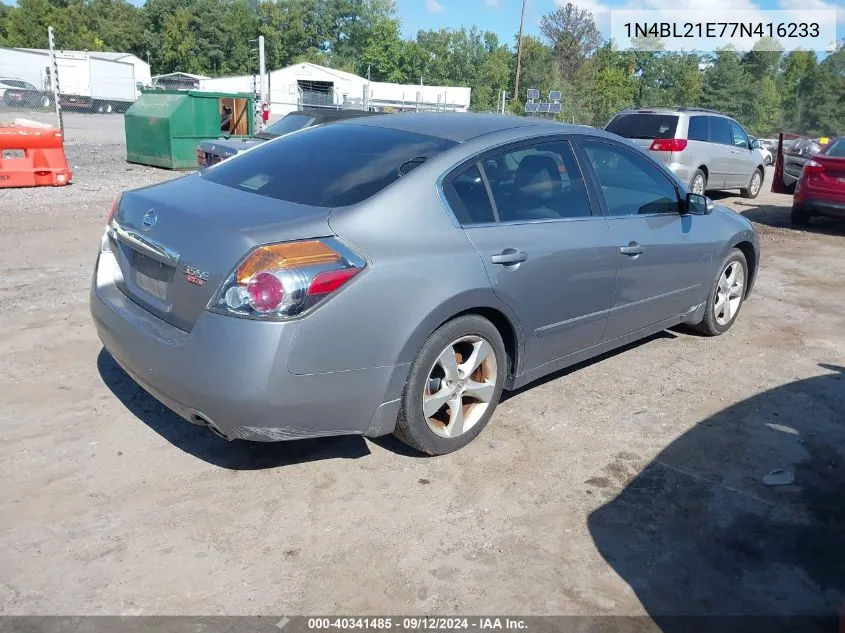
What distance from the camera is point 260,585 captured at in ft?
8.91

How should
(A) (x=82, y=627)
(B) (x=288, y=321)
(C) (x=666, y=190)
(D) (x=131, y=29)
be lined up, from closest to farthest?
(A) (x=82, y=627)
(B) (x=288, y=321)
(C) (x=666, y=190)
(D) (x=131, y=29)

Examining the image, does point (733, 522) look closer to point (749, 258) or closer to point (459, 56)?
point (749, 258)

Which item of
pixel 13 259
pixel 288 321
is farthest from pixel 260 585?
pixel 13 259

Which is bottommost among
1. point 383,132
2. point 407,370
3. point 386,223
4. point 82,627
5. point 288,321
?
point 82,627

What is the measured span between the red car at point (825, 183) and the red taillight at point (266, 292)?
34.2ft

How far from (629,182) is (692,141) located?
29.0ft

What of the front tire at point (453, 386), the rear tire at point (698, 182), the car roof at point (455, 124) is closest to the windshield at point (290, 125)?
the rear tire at point (698, 182)

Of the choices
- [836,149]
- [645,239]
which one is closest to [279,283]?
[645,239]

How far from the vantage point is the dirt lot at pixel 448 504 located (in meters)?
2.74

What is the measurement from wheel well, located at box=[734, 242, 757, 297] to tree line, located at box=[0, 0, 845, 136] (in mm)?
35608

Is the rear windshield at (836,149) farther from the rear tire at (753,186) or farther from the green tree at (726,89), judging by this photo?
the green tree at (726,89)

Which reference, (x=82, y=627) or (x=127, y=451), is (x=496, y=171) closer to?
(x=127, y=451)

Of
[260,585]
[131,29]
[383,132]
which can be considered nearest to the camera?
[260,585]

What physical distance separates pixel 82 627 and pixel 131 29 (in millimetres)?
100524
